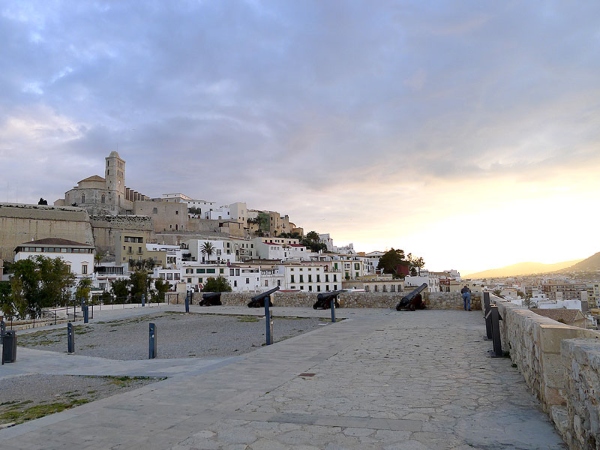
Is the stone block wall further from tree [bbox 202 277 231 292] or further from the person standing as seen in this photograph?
tree [bbox 202 277 231 292]

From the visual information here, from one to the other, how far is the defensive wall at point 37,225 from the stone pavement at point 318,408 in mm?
80257

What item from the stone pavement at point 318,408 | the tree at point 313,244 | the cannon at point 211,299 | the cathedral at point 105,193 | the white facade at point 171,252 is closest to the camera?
the stone pavement at point 318,408

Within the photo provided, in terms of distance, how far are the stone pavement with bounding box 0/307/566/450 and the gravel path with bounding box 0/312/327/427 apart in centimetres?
79

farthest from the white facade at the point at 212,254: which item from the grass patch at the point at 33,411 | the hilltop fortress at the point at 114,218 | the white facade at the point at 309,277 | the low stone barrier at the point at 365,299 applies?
the grass patch at the point at 33,411

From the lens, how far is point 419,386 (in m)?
5.81

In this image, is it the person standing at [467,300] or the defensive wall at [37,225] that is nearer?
the person standing at [467,300]

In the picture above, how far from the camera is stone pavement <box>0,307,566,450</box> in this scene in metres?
3.99

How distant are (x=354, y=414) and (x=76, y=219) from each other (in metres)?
88.2

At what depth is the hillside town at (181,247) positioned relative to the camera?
216ft

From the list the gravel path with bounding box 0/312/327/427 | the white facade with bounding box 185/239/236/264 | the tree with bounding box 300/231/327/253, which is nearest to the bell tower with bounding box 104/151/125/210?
the white facade with bounding box 185/239/236/264

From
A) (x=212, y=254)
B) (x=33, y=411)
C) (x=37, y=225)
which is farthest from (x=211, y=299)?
(x=37, y=225)

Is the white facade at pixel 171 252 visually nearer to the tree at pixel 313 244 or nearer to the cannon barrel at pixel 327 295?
the tree at pixel 313 244

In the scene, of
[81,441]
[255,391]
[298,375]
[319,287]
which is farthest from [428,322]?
[319,287]

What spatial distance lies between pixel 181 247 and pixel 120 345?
79709 mm
